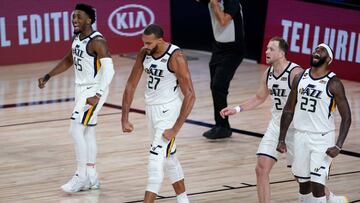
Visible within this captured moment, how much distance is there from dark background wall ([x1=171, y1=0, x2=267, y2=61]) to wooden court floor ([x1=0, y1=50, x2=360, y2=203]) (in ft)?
5.90

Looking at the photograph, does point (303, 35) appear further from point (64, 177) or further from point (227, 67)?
point (64, 177)

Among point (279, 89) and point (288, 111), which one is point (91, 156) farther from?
point (288, 111)

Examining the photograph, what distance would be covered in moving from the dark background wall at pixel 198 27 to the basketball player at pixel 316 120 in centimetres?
955

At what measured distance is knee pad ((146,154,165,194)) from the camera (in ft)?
28.3

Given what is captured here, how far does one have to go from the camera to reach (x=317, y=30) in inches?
663

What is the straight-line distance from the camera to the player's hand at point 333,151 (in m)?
8.30

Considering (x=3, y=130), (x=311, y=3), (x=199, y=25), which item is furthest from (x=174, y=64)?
(x=199, y=25)

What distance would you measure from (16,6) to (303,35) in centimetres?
554

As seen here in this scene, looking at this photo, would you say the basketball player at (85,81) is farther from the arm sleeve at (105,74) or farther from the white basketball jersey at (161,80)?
the white basketball jersey at (161,80)

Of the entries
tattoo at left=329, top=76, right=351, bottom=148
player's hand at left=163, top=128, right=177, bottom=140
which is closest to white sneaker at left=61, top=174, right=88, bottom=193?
player's hand at left=163, top=128, right=177, bottom=140

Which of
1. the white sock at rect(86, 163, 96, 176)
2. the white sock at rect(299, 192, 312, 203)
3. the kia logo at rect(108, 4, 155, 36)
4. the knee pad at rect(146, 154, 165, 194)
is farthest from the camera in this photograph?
the kia logo at rect(108, 4, 155, 36)

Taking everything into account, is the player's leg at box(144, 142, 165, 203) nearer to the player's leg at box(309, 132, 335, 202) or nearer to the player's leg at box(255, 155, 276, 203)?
the player's leg at box(255, 155, 276, 203)

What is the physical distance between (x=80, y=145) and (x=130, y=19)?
30.5ft

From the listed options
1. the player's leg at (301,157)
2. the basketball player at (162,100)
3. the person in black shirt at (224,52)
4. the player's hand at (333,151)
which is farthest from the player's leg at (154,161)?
the person in black shirt at (224,52)
